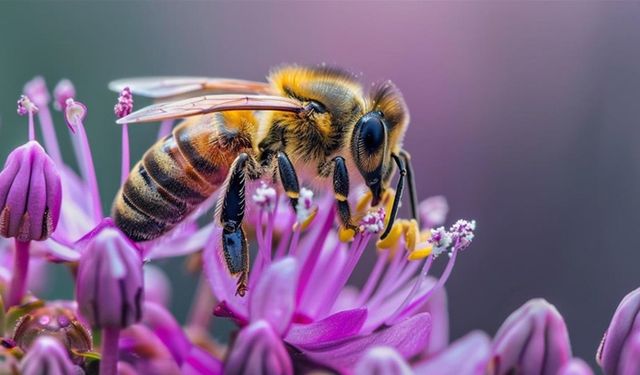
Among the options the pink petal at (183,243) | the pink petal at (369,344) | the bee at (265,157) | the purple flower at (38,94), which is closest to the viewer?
the pink petal at (369,344)

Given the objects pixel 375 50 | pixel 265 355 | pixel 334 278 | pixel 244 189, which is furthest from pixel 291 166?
pixel 375 50

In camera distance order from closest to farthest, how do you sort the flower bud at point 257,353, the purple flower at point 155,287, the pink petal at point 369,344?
the flower bud at point 257,353 < the pink petal at point 369,344 < the purple flower at point 155,287

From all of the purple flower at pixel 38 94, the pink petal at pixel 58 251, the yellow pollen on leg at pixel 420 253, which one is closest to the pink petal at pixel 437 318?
the yellow pollen on leg at pixel 420 253

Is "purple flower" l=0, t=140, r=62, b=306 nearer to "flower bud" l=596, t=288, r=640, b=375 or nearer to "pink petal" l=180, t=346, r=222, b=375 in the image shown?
"pink petal" l=180, t=346, r=222, b=375

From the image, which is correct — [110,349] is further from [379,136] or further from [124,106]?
[379,136]

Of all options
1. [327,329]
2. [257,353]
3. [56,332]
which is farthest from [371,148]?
[56,332]

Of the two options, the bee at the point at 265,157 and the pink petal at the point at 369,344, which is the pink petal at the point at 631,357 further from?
the bee at the point at 265,157

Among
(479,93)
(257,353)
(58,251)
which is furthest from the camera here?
(479,93)
